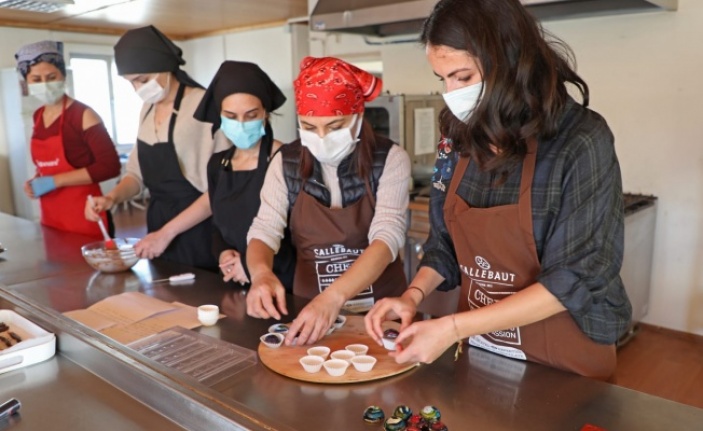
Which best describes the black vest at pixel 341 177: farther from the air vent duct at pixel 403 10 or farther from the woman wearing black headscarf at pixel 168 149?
the air vent duct at pixel 403 10

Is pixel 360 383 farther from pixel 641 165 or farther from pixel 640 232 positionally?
pixel 641 165

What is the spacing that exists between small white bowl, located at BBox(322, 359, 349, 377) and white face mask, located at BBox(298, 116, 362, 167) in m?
0.62

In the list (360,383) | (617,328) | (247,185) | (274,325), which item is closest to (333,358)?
(360,383)

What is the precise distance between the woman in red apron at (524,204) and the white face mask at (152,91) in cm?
124

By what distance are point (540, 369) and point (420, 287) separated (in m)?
0.30

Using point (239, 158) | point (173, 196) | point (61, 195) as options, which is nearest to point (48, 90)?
point (61, 195)

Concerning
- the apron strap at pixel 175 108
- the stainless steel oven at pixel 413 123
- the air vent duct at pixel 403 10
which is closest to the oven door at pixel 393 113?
the stainless steel oven at pixel 413 123

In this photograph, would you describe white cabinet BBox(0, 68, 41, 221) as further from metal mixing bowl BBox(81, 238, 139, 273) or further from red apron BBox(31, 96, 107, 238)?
metal mixing bowl BBox(81, 238, 139, 273)

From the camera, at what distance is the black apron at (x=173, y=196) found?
2.12 meters

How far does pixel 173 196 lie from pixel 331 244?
83 centimetres

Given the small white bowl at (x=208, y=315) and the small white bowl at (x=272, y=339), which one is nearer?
the small white bowl at (x=272, y=339)

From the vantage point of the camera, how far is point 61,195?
8.79 ft

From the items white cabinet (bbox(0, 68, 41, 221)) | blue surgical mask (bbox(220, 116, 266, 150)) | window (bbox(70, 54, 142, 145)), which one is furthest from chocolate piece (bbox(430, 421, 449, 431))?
window (bbox(70, 54, 142, 145))

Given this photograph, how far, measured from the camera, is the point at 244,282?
1.71 meters
